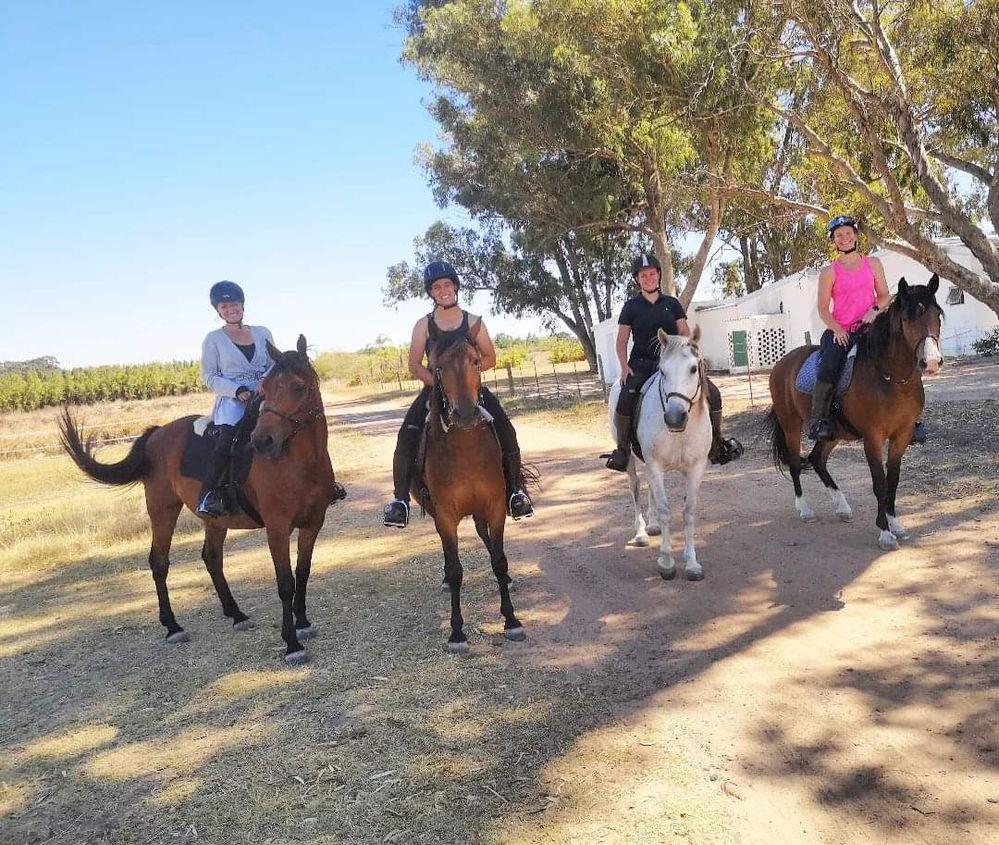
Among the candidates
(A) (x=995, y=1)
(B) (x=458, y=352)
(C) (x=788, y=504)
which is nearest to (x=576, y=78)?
(A) (x=995, y=1)

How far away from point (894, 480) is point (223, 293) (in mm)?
6165

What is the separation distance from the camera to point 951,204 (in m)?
9.84

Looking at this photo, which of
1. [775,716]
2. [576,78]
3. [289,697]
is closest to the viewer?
[775,716]

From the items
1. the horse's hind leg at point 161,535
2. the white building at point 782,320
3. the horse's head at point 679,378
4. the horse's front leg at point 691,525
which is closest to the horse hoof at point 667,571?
the horse's front leg at point 691,525

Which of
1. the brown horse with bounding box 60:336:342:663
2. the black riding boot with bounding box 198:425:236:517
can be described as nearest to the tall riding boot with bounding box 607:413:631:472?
the brown horse with bounding box 60:336:342:663

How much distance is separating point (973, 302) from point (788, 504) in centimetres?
1842

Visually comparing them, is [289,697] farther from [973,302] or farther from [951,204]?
[973,302]

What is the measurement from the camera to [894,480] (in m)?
6.16

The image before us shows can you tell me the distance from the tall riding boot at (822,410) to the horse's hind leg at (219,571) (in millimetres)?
5645

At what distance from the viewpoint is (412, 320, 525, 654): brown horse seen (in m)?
4.81

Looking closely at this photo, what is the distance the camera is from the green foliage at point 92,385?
175 ft

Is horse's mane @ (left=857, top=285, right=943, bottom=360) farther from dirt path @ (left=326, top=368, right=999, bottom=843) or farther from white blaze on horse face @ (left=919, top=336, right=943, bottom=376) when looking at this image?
dirt path @ (left=326, top=368, right=999, bottom=843)

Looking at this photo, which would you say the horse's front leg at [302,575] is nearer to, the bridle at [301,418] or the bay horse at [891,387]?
the bridle at [301,418]

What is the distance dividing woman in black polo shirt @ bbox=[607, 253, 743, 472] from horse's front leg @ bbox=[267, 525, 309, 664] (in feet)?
10.6
